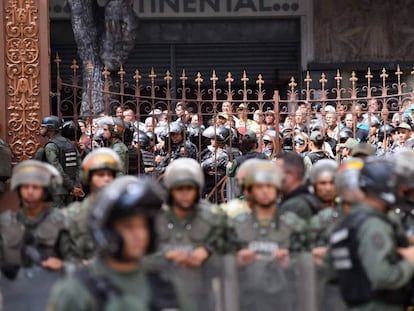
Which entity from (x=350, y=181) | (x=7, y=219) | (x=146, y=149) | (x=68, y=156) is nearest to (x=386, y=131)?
(x=146, y=149)

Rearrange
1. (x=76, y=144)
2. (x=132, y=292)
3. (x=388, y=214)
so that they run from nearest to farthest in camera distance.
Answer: (x=132, y=292), (x=388, y=214), (x=76, y=144)

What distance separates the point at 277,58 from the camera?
24.7 m

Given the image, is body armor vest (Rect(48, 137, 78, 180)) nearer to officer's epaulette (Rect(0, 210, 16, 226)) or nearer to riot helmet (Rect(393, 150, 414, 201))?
officer's epaulette (Rect(0, 210, 16, 226))

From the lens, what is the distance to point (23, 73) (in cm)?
1403

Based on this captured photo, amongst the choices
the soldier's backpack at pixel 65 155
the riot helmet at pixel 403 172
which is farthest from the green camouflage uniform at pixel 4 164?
the riot helmet at pixel 403 172

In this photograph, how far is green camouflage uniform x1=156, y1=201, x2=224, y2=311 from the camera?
7.92 m

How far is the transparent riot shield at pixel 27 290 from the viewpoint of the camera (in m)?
7.82

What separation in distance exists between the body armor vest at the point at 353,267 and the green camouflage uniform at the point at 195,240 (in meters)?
1.33

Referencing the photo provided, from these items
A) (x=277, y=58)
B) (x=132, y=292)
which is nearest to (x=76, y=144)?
(x=132, y=292)

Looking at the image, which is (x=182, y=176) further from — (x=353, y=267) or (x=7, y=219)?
(x=353, y=267)

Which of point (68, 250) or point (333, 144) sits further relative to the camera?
point (333, 144)

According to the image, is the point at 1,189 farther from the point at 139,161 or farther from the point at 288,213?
the point at 288,213

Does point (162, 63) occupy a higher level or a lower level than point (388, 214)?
higher

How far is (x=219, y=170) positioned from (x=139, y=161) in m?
1.25
